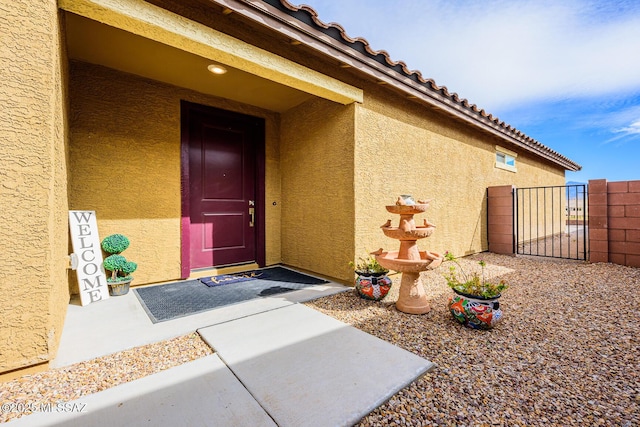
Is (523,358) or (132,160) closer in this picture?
(523,358)

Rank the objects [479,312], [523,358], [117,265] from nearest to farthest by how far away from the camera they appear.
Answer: [523,358] → [479,312] → [117,265]

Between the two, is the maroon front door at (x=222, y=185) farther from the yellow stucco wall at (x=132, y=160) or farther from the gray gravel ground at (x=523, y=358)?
the gray gravel ground at (x=523, y=358)

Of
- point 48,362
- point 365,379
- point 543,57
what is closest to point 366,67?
point 365,379

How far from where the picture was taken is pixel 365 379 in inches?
63.1

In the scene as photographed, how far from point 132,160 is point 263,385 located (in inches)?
135

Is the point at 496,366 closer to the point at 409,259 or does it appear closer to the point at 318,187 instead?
the point at 409,259

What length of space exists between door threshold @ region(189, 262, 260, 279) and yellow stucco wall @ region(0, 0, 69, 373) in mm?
2259

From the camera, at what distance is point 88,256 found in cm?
305

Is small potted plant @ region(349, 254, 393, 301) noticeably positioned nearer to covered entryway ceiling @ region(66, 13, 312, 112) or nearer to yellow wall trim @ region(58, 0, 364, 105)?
yellow wall trim @ region(58, 0, 364, 105)

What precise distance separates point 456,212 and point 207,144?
4928 mm

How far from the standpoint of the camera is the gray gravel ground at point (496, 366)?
1.35 m

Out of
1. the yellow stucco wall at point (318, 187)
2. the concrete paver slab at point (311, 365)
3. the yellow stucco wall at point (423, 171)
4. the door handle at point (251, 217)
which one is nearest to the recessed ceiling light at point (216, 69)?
the yellow stucco wall at point (318, 187)

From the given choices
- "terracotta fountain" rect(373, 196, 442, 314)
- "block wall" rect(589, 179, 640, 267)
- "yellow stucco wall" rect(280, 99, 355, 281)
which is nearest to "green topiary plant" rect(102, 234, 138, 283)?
"yellow stucco wall" rect(280, 99, 355, 281)

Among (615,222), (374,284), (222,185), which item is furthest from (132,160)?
(615,222)
